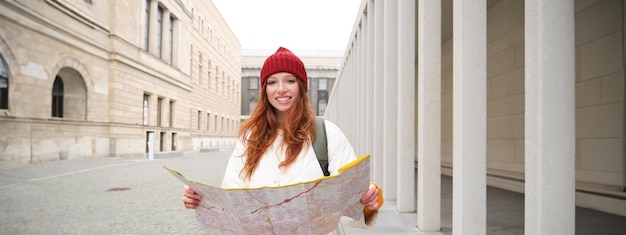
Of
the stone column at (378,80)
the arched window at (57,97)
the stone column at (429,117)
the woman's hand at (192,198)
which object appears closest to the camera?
the woman's hand at (192,198)

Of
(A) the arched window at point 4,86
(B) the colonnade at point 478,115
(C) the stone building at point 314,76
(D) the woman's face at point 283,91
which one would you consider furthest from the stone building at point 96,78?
(C) the stone building at point 314,76

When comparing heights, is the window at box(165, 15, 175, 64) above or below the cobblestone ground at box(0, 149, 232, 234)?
above

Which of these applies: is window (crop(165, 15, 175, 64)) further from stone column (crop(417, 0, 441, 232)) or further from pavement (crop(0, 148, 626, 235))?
stone column (crop(417, 0, 441, 232))

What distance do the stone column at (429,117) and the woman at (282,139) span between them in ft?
6.23

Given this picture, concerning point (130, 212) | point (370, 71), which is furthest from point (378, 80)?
point (130, 212)

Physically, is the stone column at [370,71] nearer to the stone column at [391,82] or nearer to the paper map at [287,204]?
the stone column at [391,82]

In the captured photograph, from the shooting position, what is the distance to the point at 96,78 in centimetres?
1680

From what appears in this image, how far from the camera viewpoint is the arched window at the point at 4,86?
38.4 feet

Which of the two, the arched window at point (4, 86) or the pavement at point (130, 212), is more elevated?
the arched window at point (4, 86)

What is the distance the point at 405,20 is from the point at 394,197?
2405 millimetres

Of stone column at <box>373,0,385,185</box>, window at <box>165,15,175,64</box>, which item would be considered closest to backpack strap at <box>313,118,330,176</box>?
stone column at <box>373,0,385,185</box>

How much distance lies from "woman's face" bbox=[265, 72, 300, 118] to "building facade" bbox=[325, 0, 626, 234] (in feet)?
4.50

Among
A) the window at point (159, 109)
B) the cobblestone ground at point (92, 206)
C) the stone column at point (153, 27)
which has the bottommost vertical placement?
the cobblestone ground at point (92, 206)

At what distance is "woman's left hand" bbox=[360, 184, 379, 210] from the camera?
1.50 meters
